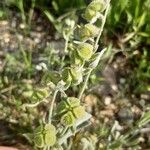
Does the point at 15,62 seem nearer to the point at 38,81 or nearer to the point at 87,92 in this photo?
the point at 38,81

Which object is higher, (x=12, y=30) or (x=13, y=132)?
(x=12, y=30)

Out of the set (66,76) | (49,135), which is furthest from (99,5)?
(49,135)

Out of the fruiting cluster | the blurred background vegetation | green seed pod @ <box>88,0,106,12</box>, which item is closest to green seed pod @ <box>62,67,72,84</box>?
the fruiting cluster

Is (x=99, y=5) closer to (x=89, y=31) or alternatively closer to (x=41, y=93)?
(x=89, y=31)

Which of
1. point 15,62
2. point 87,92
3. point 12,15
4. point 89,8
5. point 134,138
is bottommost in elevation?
point 134,138

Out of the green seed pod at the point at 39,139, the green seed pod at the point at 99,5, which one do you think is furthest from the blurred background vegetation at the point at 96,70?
the green seed pod at the point at 99,5

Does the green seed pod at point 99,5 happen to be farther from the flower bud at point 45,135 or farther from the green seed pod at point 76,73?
the flower bud at point 45,135

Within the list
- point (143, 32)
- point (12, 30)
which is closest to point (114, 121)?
point (143, 32)
